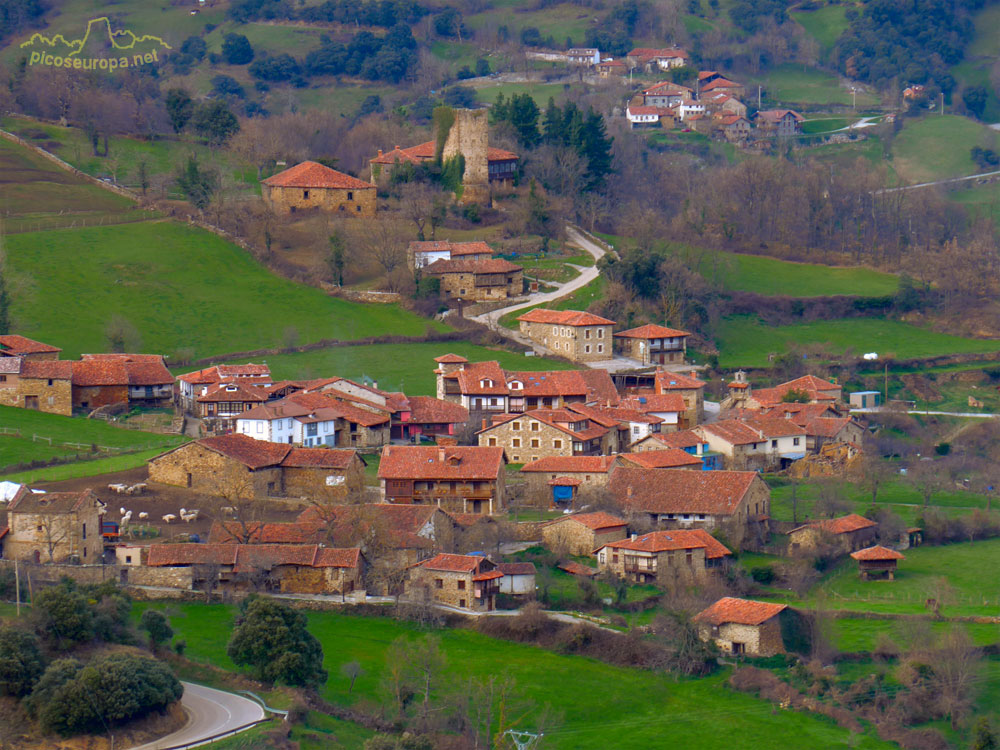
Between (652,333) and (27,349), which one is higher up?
(27,349)

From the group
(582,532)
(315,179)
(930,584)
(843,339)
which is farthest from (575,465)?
(315,179)

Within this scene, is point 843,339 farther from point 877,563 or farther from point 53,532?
point 53,532

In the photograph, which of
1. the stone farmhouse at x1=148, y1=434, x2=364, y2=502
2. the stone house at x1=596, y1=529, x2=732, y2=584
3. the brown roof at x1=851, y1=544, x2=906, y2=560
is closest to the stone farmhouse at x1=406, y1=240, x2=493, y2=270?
the stone farmhouse at x1=148, y1=434, x2=364, y2=502

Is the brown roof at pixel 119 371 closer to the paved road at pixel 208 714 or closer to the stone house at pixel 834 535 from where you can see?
the stone house at pixel 834 535

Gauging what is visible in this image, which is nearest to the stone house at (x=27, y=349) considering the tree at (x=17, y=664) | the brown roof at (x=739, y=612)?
the tree at (x=17, y=664)

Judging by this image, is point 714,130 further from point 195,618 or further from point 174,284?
point 195,618
